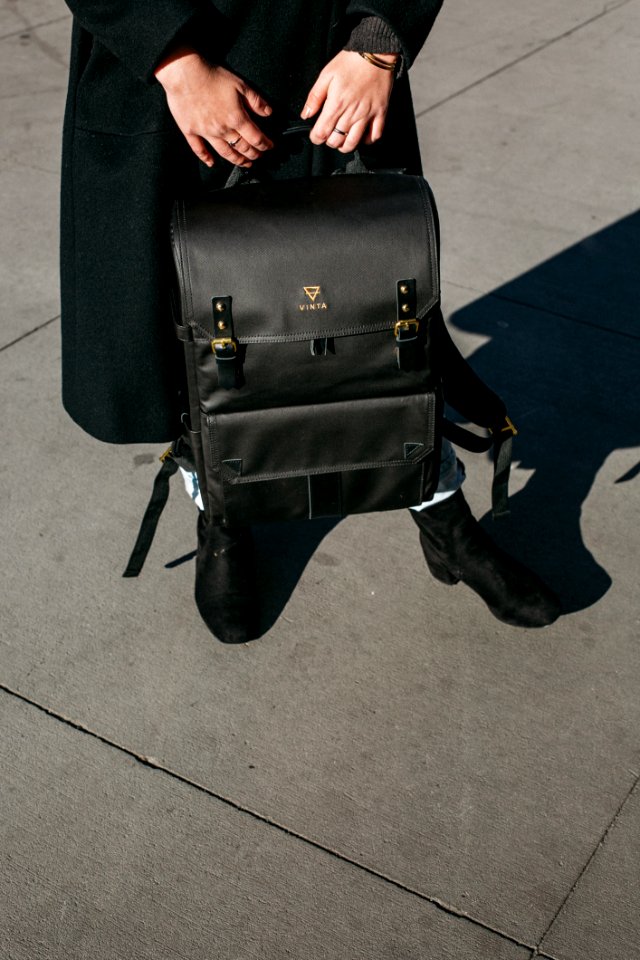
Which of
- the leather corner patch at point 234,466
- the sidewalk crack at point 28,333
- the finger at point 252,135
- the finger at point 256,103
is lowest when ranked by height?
the sidewalk crack at point 28,333

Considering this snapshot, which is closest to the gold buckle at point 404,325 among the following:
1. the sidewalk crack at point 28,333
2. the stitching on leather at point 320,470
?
the stitching on leather at point 320,470

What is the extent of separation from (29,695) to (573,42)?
208 inches

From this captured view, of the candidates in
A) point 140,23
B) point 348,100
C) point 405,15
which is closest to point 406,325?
point 348,100

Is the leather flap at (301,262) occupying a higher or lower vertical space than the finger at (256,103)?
lower

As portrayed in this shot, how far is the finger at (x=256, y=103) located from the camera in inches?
77.5

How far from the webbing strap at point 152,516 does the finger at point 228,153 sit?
673 mm

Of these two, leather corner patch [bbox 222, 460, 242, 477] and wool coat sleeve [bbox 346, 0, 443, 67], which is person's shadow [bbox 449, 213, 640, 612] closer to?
leather corner patch [bbox 222, 460, 242, 477]

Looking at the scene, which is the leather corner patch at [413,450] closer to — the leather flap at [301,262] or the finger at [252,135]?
the leather flap at [301,262]

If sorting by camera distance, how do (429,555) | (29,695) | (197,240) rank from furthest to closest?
(429,555) < (29,695) < (197,240)

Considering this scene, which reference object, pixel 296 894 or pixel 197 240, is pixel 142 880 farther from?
pixel 197 240

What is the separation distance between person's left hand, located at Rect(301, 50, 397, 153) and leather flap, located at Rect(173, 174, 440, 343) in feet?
0.44

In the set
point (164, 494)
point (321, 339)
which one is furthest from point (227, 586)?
point (321, 339)

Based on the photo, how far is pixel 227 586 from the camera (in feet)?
8.23

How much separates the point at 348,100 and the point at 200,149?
0.28 m
